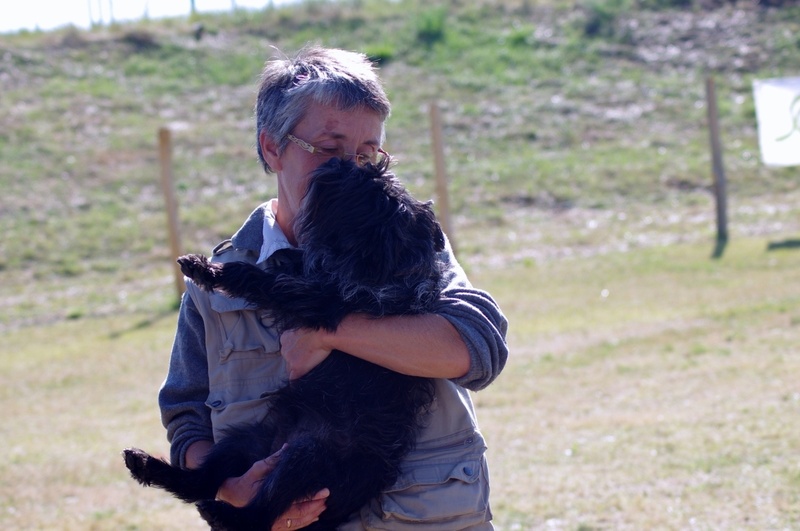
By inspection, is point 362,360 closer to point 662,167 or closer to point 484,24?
point 662,167

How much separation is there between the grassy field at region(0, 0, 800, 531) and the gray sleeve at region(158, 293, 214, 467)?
10.2ft

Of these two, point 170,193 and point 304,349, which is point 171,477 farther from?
point 170,193

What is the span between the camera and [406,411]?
8.72ft

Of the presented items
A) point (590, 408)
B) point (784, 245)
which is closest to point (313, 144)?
point (590, 408)

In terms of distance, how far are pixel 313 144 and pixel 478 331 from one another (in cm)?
73

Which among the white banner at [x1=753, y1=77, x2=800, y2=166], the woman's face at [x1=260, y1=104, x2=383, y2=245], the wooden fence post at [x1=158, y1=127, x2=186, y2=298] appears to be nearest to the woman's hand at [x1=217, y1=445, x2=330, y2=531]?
the woman's face at [x1=260, y1=104, x2=383, y2=245]

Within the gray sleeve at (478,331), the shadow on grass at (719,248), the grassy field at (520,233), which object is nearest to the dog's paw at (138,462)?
the gray sleeve at (478,331)

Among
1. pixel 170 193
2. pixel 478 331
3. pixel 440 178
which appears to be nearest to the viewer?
pixel 478 331

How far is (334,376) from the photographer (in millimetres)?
2736

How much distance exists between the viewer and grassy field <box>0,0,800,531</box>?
645 centimetres

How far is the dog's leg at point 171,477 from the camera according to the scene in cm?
265

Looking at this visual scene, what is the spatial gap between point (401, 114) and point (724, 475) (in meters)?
19.2

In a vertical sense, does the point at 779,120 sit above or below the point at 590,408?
above

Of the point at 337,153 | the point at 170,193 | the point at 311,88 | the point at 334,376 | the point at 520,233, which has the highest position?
the point at 311,88
